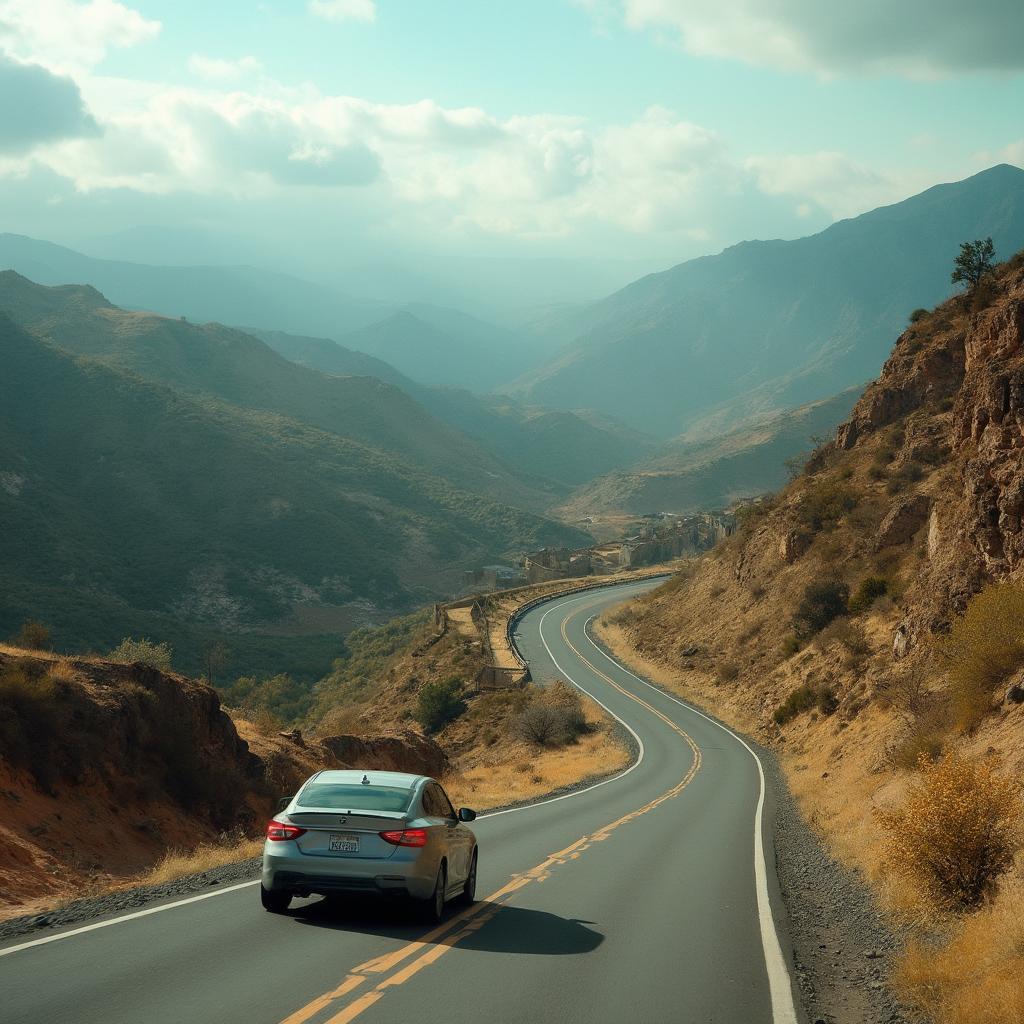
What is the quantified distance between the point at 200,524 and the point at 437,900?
101266 mm

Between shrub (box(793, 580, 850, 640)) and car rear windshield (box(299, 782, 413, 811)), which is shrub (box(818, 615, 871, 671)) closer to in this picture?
shrub (box(793, 580, 850, 640))

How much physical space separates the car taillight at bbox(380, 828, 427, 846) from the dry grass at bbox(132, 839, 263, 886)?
437 cm

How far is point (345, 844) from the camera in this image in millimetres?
9383

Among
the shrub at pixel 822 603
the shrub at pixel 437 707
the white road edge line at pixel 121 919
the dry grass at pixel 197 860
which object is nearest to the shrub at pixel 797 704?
the shrub at pixel 822 603

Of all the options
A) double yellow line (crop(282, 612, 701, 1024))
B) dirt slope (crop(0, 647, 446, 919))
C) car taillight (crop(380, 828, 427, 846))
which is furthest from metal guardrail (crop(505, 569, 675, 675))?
car taillight (crop(380, 828, 427, 846))

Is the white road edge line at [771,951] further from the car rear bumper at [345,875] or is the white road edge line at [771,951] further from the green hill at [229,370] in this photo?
the green hill at [229,370]

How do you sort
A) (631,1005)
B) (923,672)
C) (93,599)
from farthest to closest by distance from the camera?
(93,599)
(923,672)
(631,1005)

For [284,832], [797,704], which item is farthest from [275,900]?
[797,704]

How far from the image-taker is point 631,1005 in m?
7.36

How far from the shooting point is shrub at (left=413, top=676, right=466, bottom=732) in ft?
A: 164

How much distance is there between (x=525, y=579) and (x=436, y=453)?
87906 mm

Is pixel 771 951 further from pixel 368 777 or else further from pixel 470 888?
pixel 368 777

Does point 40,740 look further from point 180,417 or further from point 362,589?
point 180,417

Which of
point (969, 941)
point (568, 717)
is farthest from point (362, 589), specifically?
point (969, 941)
